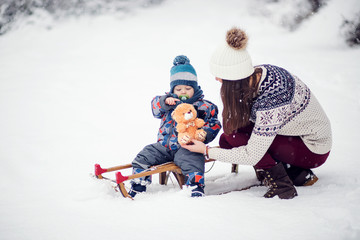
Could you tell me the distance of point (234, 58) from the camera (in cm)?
169

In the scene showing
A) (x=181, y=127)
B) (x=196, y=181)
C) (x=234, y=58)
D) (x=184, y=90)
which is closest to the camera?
(x=234, y=58)

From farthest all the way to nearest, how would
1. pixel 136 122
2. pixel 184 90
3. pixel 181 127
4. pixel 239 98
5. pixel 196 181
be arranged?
pixel 136 122
pixel 184 90
pixel 181 127
pixel 196 181
pixel 239 98

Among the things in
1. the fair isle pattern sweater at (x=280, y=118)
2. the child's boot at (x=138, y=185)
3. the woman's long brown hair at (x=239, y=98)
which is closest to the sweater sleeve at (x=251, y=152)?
the fair isle pattern sweater at (x=280, y=118)

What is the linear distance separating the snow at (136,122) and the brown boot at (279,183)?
63 millimetres

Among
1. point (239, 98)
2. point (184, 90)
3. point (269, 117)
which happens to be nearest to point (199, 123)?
point (184, 90)

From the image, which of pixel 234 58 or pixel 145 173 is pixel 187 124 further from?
pixel 234 58

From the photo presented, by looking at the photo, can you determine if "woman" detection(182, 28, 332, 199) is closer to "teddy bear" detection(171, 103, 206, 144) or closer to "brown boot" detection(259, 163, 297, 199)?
"brown boot" detection(259, 163, 297, 199)

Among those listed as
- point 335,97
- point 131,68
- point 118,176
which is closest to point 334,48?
point 335,97

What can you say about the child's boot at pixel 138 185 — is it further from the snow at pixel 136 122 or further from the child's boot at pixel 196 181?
the child's boot at pixel 196 181

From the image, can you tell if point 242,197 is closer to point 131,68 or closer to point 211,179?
point 211,179

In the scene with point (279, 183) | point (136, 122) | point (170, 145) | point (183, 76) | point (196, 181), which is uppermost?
point (183, 76)

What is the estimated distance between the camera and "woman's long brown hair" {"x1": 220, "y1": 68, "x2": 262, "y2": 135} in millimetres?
1752

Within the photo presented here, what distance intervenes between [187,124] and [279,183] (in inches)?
29.4

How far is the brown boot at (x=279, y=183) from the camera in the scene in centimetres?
184
